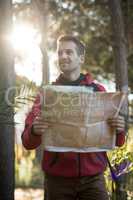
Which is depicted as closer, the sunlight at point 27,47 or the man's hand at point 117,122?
the man's hand at point 117,122

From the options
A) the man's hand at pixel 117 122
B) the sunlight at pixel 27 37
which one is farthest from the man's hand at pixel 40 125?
the sunlight at pixel 27 37

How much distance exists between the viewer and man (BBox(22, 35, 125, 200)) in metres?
3.47

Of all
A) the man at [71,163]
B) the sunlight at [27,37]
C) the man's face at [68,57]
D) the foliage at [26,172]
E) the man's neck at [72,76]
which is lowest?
the foliage at [26,172]

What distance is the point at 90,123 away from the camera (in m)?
3.32

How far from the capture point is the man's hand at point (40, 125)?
3.29m

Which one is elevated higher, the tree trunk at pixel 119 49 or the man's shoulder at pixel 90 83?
the tree trunk at pixel 119 49

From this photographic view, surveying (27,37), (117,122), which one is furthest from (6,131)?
(27,37)

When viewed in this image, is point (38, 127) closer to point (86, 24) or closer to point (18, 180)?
point (18, 180)

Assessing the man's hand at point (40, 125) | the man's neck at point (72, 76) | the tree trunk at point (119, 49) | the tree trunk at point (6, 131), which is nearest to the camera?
the man's hand at point (40, 125)

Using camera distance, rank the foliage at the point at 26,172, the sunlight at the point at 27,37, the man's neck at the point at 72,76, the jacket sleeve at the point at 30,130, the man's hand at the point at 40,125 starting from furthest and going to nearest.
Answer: the foliage at the point at 26,172 < the sunlight at the point at 27,37 < the man's neck at the point at 72,76 < the jacket sleeve at the point at 30,130 < the man's hand at the point at 40,125

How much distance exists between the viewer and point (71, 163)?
347 cm

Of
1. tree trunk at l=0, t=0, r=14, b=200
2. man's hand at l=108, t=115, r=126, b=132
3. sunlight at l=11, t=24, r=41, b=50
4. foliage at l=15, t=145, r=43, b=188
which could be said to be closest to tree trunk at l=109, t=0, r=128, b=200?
sunlight at l=11, t=24, r=41, b=50

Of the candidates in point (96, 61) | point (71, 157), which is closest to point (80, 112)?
point (71, 157)

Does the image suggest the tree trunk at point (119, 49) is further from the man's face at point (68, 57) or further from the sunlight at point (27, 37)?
the man's face at point (68, 57)
